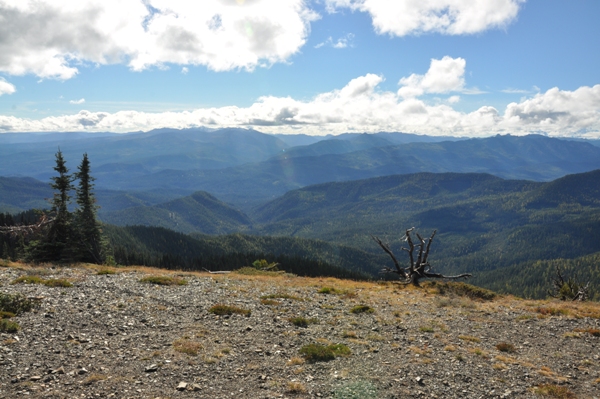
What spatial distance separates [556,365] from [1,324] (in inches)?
950

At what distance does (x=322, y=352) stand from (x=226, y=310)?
26.0ft

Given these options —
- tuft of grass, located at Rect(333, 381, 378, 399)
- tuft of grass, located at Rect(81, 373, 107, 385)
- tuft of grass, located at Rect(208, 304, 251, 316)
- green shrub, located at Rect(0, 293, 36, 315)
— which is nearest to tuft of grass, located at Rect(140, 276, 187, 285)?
tuft of grass, located at Rect(208, 304, 251, 316)

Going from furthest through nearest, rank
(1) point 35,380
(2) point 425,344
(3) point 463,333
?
1. (3) point 463,333
2. (2) point 425,344
3. (1) point 35,380

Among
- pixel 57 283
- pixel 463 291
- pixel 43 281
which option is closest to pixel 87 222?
pixel 43 281

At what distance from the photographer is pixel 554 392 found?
36.5 ft

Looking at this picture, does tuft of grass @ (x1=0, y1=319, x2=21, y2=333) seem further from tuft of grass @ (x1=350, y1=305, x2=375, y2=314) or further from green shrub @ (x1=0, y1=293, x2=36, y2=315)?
tuft of grass @ (x1=350, y1=305, x2=375, y2=314)

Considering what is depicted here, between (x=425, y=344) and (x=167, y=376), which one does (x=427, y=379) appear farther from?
(x=167, y=376)

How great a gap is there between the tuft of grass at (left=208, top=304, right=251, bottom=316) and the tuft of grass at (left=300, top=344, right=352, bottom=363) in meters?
6.29

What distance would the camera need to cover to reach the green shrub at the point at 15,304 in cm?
1645

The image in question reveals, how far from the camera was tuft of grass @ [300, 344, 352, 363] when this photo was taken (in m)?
13.9

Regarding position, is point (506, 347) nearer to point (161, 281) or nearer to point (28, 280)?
point (161, 281)

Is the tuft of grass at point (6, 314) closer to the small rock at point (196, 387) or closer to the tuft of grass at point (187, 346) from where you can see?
the tuft of grass at point (187, 346)

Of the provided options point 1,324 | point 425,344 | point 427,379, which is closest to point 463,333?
point 425,344

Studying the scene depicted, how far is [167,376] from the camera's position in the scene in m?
11.8
